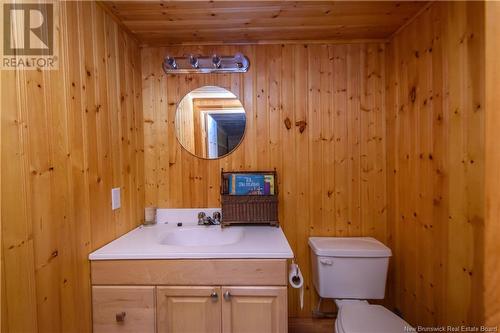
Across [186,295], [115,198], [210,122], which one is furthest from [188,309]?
[210,122]

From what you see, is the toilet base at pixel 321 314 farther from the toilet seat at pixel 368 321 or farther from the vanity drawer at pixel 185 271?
the vanity drawer at pixel 185 271

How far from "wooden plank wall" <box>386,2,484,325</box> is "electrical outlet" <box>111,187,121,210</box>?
1762 millimetres

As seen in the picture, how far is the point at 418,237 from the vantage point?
1.42 metres

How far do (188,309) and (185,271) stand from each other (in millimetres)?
184

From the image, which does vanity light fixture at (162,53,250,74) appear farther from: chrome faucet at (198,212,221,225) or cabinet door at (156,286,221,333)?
cabinet door at (156,286,221,333)

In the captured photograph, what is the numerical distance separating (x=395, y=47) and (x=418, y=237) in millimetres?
1252

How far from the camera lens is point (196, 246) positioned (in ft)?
4.05

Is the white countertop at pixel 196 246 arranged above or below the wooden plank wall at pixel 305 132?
below

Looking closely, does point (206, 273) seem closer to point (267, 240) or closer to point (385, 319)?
point (267, 240)

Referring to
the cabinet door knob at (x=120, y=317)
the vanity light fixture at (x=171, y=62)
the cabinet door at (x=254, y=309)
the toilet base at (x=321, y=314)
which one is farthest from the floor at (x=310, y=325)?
the vanity light fixture at (x=171, y=62)

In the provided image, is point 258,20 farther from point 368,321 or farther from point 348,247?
point 368,321

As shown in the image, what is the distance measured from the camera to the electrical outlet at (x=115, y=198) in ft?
4.43

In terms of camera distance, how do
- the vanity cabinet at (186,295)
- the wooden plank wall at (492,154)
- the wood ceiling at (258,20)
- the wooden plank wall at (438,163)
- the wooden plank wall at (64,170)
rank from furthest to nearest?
the wood ceiling at (258,20), the vanity cabinet at (186,295), the wooden plank wall at (438,163), the wooden plank wall at (64,170), the wooden plank wall at (492,154)

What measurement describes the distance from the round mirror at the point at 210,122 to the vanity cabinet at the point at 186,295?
84 cm
